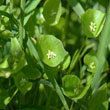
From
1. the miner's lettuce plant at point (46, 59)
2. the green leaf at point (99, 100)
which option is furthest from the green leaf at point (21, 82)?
the green leaf at point (99, 100)

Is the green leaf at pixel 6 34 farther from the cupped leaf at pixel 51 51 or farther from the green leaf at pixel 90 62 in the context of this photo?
the green leaf at pixel 90 62

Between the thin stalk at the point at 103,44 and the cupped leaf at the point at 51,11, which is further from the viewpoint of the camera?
the cupped leaf at the point at 51,11

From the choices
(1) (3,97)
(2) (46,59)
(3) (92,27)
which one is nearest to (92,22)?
(3) (92,27)

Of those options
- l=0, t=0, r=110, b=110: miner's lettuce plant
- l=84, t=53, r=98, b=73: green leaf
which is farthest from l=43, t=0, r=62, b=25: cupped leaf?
l=84, t=53, r=98, b=73: green leaf

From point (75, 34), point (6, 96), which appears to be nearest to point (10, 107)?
point (6, 96)

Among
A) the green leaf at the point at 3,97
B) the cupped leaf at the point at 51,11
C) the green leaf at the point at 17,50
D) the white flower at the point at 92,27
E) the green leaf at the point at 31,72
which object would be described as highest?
the cupped leaf at the point at 51,11

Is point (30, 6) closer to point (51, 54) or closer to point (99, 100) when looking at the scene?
point (51, 54)
